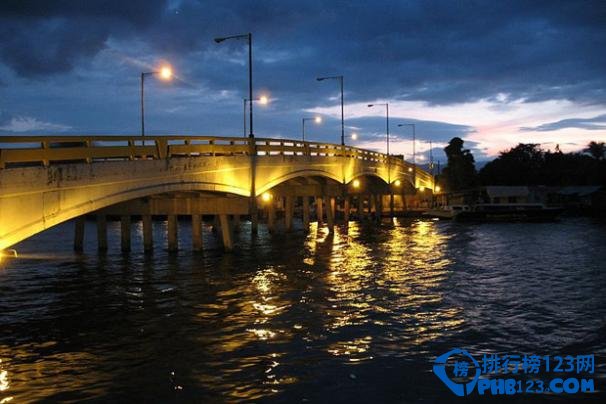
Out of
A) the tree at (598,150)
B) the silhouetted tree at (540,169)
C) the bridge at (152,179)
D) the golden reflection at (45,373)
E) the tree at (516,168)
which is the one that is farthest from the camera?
the tree at (598,150)

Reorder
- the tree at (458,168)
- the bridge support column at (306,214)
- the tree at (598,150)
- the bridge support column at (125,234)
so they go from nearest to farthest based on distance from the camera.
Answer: the bridge support column at (125,234) < the bridge support column at (306,214) < the tree at (458,168) < the tree at (598,150)

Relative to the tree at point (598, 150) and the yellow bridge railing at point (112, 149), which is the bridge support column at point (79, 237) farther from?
the tree at point (598, 150)

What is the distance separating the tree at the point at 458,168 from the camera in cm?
11306

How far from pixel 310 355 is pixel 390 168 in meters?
67.6

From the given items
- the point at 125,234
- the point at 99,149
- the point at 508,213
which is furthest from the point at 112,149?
the point at 508,213

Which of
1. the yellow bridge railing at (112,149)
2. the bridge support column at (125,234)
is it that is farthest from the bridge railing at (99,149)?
the bridge support column at (125,234)

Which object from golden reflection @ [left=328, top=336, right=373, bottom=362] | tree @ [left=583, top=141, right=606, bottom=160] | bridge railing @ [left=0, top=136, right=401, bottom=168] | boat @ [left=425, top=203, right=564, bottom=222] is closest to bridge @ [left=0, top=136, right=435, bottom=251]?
bridge railing @ [left=0, top=136, right=401, bottom=168]

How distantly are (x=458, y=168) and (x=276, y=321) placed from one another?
3965 inches

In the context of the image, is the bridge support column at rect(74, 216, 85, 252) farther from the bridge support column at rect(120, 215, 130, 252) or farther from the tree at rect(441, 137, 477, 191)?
the tree at rect(441, 137, 477, 191)

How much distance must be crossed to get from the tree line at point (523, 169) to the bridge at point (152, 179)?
55653 millimetres

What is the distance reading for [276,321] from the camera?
18047mm

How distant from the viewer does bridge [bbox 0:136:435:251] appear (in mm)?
17594

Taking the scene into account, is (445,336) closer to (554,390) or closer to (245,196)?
(554,390)

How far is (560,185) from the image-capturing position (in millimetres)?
103812
